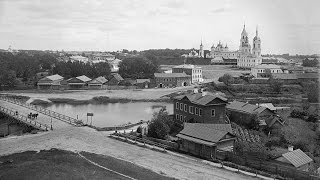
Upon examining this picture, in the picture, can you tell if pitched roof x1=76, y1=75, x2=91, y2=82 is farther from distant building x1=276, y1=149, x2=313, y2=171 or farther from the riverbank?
distant building x1=276, y1=149, x2=313, y2=171

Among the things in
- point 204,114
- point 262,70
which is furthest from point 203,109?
point 262,70

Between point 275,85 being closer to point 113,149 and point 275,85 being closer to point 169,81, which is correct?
point 169,81

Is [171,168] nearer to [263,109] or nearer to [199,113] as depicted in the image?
[199,113]

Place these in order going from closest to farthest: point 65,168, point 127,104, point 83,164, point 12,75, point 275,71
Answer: point 65,168 → point 83,164 → point 127,104 → point 12,75 → point 275,71

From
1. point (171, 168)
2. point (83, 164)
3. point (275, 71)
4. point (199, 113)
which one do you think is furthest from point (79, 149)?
point (275, 71)

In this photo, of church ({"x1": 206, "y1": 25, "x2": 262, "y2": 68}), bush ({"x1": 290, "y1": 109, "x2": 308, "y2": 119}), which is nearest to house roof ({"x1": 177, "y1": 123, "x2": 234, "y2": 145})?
bush ({"x1": 290, "y1": 109, "x2": 308, "y2": 119})

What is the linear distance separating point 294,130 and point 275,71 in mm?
39734

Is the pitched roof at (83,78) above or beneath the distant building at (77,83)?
above

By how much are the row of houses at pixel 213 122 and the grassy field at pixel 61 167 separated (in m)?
4.14

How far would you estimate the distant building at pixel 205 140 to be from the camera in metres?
19.5

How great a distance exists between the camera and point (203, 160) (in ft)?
62.4

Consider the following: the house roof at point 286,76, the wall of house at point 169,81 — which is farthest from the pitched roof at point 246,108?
the wall of house at point 169,81

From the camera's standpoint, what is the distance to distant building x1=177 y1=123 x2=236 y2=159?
1952cm

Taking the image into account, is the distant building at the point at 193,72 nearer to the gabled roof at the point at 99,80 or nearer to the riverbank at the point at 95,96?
the riverbank at the point at 95,96
